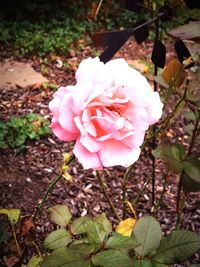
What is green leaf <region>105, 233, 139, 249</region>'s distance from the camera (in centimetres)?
100

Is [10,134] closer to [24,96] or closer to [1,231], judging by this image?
[24,96]

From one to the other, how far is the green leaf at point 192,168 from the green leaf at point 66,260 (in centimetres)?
52

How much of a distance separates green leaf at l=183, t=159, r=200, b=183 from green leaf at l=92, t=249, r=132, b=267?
0.48m

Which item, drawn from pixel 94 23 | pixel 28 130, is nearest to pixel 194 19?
pixel 28 130

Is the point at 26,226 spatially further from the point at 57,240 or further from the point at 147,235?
the point at 147,235

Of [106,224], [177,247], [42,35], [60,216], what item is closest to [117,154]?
[177,247]

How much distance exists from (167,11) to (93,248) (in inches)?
33.4

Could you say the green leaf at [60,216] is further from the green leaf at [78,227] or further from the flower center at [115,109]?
the flower center at [115,109]

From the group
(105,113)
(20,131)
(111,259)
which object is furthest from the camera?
(20,131)

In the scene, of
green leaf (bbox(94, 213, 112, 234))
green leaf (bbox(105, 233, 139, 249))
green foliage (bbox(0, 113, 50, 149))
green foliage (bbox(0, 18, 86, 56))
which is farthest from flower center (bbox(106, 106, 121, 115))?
green foliage (bbox(0, 18, 86, 56))

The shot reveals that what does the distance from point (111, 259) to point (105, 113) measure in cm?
34

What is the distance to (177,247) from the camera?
112 cm

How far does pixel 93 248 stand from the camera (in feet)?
3.40

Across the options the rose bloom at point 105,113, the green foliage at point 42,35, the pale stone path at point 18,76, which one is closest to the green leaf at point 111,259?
the rose bloom at point 105,113
